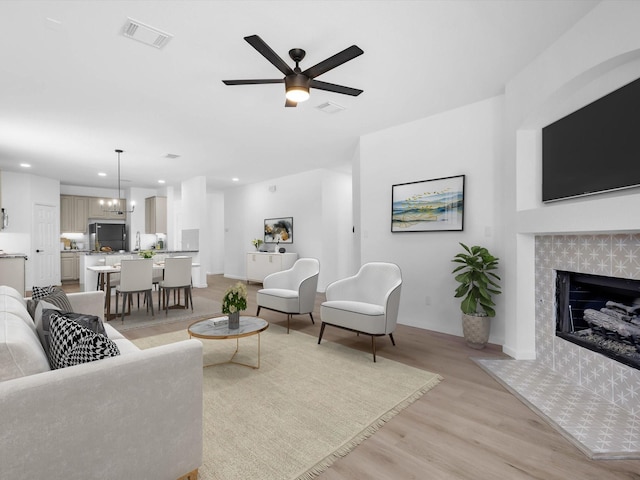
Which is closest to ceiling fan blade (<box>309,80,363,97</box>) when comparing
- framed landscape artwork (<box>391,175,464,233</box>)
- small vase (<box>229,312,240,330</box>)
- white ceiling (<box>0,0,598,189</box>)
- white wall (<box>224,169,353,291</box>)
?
white ceiling (<box>0,0,598,189</box>)

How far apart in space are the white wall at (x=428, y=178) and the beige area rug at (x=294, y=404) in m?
1.38

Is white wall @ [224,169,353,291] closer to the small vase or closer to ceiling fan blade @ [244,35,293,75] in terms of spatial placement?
the small vase

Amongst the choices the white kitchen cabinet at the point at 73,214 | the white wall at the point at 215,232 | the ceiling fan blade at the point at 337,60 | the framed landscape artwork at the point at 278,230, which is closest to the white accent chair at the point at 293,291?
the ceiling fan blade at the point at 337,60

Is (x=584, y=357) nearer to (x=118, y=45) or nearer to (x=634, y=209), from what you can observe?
(x=634, y=209)

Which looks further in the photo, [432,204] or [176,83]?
[432,204]

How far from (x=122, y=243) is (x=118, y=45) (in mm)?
8546

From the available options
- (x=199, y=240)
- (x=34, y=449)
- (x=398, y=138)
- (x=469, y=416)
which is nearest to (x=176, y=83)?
(x=398, y=138)

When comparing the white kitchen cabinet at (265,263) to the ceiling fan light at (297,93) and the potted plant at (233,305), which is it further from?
the ceiling fan light at (297,93)

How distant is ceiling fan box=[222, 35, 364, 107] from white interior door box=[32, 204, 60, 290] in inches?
323

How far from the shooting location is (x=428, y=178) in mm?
4270

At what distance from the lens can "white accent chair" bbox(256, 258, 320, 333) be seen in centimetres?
416

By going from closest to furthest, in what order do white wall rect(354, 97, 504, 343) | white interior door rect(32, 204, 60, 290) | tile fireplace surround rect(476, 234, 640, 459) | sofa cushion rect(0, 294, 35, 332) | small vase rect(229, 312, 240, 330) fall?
sofa cushion rect(0, 294, 35, 332)
tile fireplace surround rect(476, 234, 640, 459)
small vase rect(229, 312, 240, 330)
white wall rect(354, 97, 504, 343)
white interior door rect(32, 204, 60, 290)

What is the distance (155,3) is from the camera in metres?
2.19

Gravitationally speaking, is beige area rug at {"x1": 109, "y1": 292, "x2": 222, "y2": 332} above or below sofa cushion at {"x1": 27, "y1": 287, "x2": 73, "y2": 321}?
below
